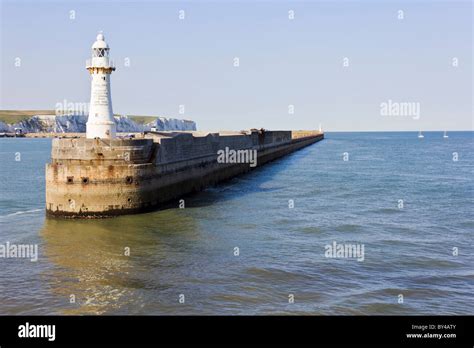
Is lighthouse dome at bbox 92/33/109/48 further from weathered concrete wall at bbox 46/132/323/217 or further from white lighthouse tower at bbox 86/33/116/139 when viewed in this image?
weathered concrete wall at bbox 46/132/323/217

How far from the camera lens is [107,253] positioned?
1714 centimetres

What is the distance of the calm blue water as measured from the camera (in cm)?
1244

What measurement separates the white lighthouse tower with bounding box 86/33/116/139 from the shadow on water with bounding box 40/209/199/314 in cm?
481

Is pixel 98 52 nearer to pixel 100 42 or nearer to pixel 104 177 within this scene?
pixel 100 42

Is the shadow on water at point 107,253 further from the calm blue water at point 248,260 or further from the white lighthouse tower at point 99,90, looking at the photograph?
the white lighthouse tower at point 99,90

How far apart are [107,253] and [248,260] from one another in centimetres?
482

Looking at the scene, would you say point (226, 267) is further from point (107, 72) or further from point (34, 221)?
point (107, 72)

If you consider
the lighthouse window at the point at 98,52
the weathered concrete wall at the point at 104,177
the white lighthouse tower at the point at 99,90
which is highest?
the lighthouse window at the point at 98,52

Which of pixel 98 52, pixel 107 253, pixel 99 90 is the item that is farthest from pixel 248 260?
pixel 98 52

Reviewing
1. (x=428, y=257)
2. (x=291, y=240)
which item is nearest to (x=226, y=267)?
(x=291, y=240)

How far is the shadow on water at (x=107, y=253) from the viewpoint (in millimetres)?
12977

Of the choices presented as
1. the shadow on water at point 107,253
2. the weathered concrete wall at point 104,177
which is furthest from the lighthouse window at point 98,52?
the shadow on water at point 107,253

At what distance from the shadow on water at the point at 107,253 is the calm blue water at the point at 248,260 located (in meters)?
0.04
